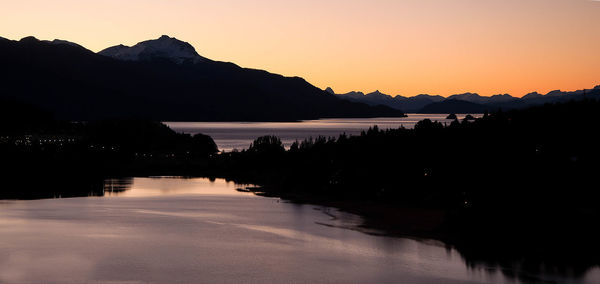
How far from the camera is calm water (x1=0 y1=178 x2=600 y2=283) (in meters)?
47.0

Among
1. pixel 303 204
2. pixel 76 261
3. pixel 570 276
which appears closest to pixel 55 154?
pixel 303 204

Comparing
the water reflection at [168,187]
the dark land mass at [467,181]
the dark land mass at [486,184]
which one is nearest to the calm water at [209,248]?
the dark land mass at [486,184]

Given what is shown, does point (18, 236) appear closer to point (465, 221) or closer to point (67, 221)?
point (67, 221)

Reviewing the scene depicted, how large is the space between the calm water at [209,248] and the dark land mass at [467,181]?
188 inches

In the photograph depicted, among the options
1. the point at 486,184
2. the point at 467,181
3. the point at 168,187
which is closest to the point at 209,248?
the point at 486,184

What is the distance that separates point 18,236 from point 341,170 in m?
47.2

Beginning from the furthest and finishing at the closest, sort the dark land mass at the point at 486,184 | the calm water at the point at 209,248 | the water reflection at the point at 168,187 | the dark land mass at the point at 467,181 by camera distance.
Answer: the water reflection at the point at 168,187, the dark land mass at the point at 467,181, the dark land mass at the point at 486,184, the calm water at the point at 209,248

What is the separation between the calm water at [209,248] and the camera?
154ft

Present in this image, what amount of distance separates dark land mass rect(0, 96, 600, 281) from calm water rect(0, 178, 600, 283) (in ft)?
15.7

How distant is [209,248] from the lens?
5716cm

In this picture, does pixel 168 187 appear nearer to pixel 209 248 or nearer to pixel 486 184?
pixel 209 248

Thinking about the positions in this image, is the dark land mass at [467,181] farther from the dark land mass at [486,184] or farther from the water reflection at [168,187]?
the water reflection at [168,187]

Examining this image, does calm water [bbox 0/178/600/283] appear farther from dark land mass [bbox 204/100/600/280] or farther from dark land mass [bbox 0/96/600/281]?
dark land mass [bbox 0/96/600/281]

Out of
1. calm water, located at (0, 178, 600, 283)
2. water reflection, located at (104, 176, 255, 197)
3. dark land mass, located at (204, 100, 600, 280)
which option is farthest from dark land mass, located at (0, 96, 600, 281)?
calm water, located at (0, 178, 600, 283)
